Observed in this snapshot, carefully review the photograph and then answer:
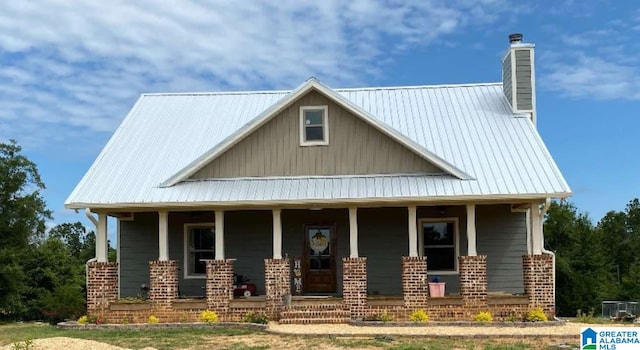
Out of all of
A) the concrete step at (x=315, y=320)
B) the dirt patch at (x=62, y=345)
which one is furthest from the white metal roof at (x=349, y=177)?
the dirt patch at (x=62, y=345)

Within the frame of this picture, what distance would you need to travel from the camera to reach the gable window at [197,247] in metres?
20.8

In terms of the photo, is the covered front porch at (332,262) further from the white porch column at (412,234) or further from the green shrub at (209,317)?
the green shrub at (209,317)

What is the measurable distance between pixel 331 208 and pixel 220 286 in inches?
142

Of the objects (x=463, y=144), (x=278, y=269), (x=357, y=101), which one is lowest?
(x=278, y=269)

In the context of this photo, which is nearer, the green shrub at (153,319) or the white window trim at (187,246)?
the green shrub at (153,319)

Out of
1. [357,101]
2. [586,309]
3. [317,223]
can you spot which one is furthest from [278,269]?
[586,309]

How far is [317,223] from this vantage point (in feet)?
67.1

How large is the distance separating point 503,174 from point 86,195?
10239mm

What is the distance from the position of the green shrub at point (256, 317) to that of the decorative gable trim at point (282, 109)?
3868 millimetres

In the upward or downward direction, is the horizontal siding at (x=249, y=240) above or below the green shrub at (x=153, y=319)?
above

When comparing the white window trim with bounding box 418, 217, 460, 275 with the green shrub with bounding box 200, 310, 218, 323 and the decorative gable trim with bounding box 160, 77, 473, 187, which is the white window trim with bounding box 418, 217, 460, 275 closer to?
the decorative gable trim with bounding box 160, 77, 473, 187

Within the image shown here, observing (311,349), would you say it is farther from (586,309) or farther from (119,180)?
(586,309)

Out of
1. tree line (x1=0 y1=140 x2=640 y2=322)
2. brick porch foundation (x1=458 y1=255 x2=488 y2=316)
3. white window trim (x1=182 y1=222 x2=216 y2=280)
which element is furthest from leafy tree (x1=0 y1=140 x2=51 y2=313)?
brick porch foundation (x1=458 y1=255 x2=488 y2=316)

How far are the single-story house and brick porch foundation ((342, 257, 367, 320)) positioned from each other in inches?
1.0
